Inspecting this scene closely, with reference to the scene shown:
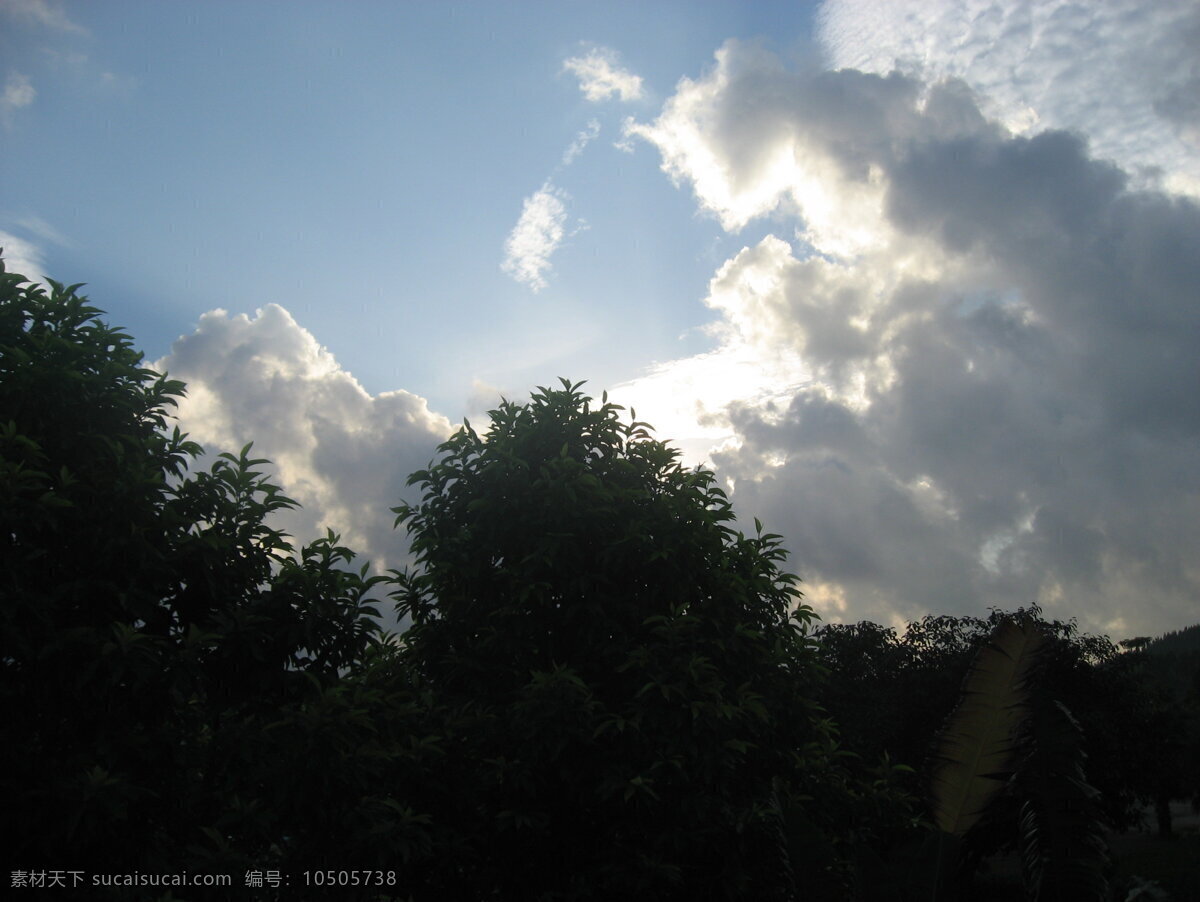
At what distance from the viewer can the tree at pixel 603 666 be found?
1163 cm

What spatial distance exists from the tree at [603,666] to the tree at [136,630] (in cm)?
255

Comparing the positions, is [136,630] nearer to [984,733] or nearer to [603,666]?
[603,666]

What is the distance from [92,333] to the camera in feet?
33.9

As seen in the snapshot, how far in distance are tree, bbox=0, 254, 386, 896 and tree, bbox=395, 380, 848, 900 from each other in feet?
8.35

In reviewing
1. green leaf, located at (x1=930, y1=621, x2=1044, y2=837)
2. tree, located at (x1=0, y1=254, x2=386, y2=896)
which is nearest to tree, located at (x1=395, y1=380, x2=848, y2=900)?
tree, located at (x1=0, y1=254, x2=386, y2=896)

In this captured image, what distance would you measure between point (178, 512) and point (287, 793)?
11.7 feet

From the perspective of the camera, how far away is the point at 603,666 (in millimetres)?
12945

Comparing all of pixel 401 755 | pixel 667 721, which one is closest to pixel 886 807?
pixel 667 721

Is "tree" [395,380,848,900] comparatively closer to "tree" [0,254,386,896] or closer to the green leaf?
"tree" [0,254,386,896]

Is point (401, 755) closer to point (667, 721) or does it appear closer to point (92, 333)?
point (667, 721)

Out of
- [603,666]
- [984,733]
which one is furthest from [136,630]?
[984,733]

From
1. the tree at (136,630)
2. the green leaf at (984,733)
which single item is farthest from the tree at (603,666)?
the green leaf at (984,733)

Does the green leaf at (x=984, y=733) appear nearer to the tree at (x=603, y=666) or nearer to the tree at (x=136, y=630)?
the tree at (x=603, y=666)

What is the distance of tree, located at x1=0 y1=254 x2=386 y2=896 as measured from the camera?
27.4 ft
